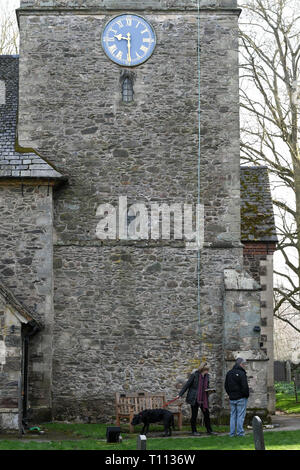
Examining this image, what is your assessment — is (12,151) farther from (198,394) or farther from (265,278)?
(265,278)

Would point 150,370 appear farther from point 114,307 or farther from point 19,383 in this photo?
point 19,383

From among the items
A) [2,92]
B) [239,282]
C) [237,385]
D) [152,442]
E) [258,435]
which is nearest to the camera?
[258,435]

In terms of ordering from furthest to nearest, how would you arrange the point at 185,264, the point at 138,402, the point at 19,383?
the point at 185,264
the point at 138,402
the point at 19,383

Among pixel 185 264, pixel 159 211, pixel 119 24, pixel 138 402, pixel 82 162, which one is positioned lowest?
pixel 138 402

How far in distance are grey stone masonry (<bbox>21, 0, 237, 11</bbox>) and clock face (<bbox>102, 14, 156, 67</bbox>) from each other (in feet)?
1.05

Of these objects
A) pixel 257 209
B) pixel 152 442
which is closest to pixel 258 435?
pixel 152 442

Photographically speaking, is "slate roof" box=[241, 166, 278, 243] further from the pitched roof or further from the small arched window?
the small arched window

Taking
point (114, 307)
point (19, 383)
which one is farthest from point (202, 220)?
point (19, 383)

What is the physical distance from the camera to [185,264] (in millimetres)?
17859

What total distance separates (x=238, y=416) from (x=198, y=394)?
1056 millimetres

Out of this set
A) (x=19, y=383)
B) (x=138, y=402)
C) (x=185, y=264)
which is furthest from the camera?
(x=185, y=264)

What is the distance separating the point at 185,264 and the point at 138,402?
345cm

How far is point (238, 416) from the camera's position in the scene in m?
14.7

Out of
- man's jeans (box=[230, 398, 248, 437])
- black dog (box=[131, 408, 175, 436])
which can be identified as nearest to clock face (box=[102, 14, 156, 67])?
black dog (box=[131, 408, 175, 436])
